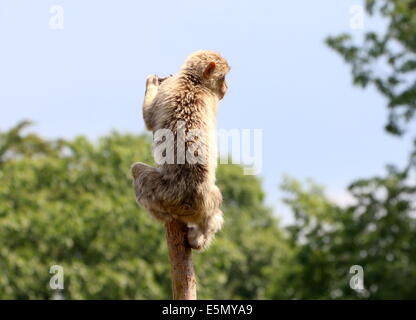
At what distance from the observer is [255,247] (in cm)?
3828

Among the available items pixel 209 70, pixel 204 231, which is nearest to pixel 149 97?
pixel 209 70

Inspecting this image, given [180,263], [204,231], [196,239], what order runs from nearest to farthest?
[180,263] < [196,239] < [204,231]

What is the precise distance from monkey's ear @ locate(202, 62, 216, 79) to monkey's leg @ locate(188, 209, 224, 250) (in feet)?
4.82

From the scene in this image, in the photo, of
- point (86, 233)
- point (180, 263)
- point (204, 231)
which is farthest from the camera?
point (86, 233)

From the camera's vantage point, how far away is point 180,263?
7.30m

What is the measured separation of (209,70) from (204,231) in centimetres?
178

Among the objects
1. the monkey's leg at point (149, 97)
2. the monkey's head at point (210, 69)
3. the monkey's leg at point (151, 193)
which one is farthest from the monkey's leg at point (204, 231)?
the monkey's head at point (210, 69)

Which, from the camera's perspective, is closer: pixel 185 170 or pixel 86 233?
pixel 185 170

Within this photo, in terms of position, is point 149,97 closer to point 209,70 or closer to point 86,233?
point 209,70

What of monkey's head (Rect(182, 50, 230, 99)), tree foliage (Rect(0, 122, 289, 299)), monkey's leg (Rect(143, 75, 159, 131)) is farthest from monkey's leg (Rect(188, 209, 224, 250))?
tree foliage (Rect(0, 122, 289, 299))

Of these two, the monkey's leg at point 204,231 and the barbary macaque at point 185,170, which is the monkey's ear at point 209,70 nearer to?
the barbary macaque at point 185,170

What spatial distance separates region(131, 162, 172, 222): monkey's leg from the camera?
24.6 feet
